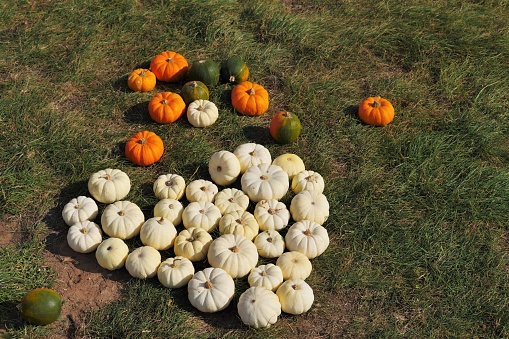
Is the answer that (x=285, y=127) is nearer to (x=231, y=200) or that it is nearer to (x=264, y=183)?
(x=264, y=183)

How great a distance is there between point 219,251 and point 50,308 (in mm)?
1577

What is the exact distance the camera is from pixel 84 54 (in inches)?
327

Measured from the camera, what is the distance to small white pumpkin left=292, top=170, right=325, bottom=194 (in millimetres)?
6590

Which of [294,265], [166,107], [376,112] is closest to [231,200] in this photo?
[294,265]

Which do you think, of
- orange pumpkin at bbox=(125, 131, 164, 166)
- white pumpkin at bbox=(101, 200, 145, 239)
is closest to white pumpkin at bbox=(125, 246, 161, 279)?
white pumpkin at bbox=(101, 200, 145, 239)

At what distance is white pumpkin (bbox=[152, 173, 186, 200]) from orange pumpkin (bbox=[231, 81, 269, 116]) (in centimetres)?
154

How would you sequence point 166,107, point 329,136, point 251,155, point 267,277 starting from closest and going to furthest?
point 267,277 < point 251,155 < point 166,107 < point 329,136

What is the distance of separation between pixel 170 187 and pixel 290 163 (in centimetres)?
136

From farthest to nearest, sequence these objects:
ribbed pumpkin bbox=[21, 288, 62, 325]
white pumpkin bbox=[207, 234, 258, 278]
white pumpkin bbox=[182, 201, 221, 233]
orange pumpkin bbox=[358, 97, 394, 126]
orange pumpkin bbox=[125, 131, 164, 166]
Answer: orange pumpkin bbox=[358, 97, 394, 126] < orange pumpkin bbox=[125, 131, 164, 166] < white pumpkin bbox=[182, 201, 221, 233] < white pumpkin bbox=[207, 234, 258, 278] < ribbed pumpkin bbox=[21, 288, 62, 325]

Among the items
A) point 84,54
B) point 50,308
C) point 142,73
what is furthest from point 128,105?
point 50,308

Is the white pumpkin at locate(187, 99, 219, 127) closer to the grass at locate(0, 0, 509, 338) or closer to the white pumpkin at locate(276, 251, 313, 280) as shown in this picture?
the grass at locate(0, 0, 509, 338)

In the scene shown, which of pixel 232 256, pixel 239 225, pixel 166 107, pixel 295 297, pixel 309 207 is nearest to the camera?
pixel 295 297

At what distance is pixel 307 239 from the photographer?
600 centimetres

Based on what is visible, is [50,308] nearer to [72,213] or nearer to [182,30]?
[72,213]
